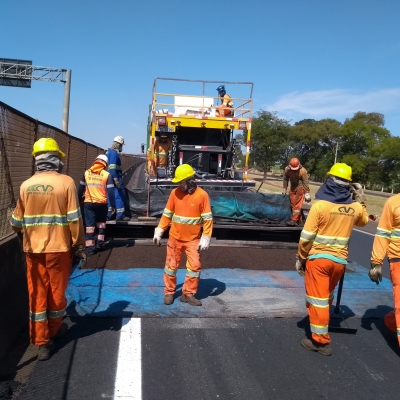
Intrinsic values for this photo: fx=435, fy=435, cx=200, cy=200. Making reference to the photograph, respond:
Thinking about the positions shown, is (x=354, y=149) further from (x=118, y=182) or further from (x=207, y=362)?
(x=207, y=362)

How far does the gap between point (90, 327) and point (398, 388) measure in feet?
9.91

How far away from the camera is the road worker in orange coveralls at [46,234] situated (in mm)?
3938

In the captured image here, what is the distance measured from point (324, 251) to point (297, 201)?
4.90 meters

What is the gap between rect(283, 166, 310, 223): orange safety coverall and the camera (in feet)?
29.8

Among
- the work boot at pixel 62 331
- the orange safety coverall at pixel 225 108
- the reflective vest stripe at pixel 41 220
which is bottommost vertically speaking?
the work boot at pixel 62 331

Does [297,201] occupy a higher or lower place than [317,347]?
higher

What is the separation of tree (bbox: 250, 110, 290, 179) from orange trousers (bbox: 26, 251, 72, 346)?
3574 centimetres

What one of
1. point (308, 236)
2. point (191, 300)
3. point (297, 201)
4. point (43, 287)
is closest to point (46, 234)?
point (43, 287)

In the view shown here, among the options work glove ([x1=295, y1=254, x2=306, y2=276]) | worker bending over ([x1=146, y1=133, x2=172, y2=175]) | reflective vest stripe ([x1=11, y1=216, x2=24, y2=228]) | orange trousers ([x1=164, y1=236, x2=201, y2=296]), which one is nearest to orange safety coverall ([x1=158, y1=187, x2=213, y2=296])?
orange trousers ([x1=164, y1=236, x2=201, y2=296])

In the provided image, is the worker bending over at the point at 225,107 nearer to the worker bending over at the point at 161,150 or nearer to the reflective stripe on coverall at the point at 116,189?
the worker bending over at the point at 161,150

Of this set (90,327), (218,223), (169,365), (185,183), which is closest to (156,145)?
(218,223)

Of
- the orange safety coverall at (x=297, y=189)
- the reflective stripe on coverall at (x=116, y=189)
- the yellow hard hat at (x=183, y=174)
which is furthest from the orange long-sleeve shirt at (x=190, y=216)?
the orange safety coverall at (x=297, y=189)

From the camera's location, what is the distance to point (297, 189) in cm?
916

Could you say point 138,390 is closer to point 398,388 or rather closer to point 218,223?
point 398,388
